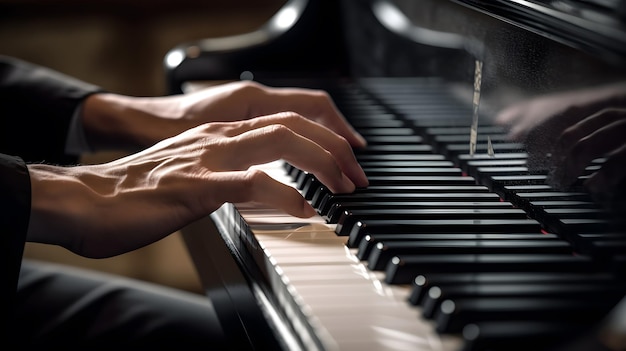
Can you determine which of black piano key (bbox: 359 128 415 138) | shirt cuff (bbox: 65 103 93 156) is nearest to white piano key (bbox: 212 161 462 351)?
black piano key (bbox: 359 128 415 138)

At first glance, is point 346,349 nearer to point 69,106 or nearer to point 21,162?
point 21,162

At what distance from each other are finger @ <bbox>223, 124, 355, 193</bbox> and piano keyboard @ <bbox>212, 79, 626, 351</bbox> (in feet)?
0.10

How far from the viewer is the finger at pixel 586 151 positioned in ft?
2.64

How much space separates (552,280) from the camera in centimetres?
79

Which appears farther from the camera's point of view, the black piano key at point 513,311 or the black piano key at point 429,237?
the black piano key at point 429,237

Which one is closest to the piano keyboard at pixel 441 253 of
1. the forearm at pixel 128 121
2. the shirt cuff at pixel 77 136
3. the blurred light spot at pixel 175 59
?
the forearm at pixel 128 121

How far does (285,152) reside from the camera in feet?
3.42

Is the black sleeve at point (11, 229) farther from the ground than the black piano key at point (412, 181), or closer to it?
closer to it

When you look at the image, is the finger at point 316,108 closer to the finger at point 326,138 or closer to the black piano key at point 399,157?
the black piano key at point 399,157

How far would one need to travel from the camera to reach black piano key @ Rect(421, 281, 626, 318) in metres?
0.73

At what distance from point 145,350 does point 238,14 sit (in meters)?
1.75

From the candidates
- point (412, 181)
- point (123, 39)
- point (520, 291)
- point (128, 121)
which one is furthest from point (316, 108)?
point (123, 39)

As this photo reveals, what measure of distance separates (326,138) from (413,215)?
7.0 inches

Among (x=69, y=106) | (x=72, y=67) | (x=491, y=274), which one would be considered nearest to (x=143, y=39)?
(x=72, y=67)
